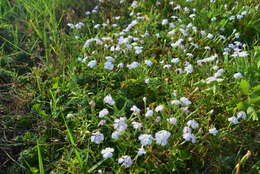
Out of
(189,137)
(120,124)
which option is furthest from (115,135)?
(189,137)

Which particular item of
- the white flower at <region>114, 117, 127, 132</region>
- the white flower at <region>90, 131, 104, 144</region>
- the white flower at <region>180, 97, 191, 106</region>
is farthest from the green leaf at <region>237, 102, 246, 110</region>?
the white flower at <region>90, 131, 104, 144</region>

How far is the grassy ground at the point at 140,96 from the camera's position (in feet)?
6.50

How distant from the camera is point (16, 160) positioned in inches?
86.6

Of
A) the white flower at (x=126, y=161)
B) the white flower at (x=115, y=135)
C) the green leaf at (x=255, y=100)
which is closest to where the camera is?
the white flower at (x=126, y=161)

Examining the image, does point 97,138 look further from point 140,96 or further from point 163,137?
point 140,96

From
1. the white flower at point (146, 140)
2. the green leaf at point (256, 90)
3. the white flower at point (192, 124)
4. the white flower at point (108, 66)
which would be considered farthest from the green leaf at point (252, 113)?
the white flower at point (108, 66)

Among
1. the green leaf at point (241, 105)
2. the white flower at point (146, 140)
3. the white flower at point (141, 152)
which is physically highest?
the green leaf at point (241, 105)

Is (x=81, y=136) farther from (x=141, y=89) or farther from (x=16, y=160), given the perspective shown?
(x=141, y=89)

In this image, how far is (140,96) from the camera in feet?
8.23

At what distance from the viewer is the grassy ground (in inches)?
78.0

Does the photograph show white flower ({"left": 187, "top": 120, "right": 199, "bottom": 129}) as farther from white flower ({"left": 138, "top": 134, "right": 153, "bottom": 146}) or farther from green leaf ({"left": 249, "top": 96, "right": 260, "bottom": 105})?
green leaf ({"left": 249, "top": 96, "right": 260, "bottom": 105})

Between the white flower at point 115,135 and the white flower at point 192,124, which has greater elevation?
the white flower at point 192,124

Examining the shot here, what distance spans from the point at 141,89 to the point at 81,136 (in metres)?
0.64

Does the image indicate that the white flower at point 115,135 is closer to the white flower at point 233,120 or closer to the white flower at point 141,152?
the white flower at point 141,152
